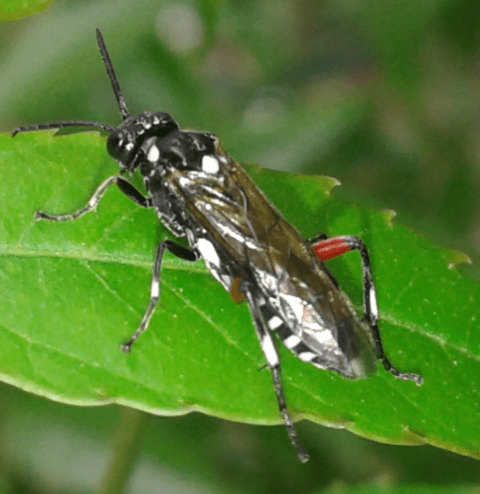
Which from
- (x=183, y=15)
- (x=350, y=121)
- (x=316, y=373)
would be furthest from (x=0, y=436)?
(x=183, y=15)

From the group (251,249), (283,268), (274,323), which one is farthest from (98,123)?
(274,323)

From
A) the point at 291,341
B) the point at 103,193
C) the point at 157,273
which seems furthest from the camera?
the point at 103,193

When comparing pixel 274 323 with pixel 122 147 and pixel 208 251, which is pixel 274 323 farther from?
pixel 122 147

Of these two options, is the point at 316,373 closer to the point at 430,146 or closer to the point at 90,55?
the point at 90,55

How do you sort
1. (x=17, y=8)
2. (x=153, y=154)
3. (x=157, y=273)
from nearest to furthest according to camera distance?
(x=17, y=8), (x=157, y=273), (x=153, y=154)

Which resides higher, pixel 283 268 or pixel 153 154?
pixel 153 154

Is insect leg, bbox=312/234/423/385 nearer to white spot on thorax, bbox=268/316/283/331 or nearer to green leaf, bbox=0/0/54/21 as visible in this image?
white spot on thorax, bbox=268/316/283/331
